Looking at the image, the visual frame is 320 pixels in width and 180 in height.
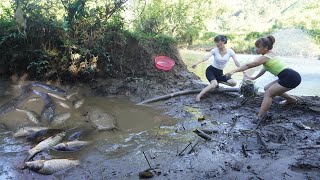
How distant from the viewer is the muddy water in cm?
506

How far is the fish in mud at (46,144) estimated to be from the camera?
17.6 feet

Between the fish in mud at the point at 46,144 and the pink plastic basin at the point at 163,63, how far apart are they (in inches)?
198

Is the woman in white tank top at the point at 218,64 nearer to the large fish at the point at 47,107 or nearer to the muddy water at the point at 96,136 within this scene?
the muddy water at the point at 96,136

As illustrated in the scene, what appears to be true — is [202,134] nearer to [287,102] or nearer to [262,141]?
[262,141]

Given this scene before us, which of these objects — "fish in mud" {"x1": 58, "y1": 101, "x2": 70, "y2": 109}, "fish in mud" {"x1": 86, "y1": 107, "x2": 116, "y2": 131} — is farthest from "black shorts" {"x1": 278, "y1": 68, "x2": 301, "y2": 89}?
"fish in mud" {"x1": 58, "y1": 101, "x2": 70, "y2": 109}

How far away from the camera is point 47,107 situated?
7566mm

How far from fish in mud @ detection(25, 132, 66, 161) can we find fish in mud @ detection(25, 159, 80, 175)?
379 mm

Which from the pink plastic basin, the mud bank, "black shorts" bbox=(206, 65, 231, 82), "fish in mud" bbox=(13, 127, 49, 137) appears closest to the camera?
the mud bank

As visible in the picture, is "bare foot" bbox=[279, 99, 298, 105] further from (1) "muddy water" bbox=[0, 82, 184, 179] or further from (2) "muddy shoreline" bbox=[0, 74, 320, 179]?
(1) "muddy water" bbox=[0, 82, 184, 179]

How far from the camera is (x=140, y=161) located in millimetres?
5242

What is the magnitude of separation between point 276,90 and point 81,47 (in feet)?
19.1

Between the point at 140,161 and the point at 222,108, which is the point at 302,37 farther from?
the point at 140,161

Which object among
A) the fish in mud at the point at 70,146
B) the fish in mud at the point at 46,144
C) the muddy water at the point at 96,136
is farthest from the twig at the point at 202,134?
the fish in mud at the point at 46,144

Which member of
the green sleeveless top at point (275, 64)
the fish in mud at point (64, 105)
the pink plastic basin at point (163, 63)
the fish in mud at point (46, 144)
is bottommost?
the fish in mud at point (46, 144)
